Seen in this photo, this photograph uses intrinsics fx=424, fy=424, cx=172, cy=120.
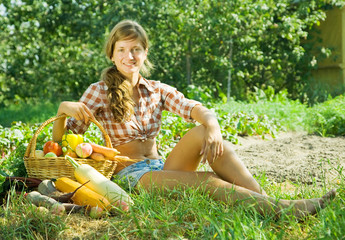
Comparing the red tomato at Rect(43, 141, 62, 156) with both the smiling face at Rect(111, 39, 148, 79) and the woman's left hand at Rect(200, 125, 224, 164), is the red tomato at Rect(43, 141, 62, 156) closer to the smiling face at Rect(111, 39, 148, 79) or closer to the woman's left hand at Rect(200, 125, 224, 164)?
the smiling face at Rect(111, 39, 148, 79)

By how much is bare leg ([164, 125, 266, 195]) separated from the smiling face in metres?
0.68

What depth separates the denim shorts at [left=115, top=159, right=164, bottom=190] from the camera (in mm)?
2857

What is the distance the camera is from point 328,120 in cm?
650

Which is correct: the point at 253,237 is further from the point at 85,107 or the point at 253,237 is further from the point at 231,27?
the point at 231,27

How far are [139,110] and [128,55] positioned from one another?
0.41 meters

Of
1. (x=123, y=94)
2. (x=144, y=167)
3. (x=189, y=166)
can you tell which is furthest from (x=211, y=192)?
(x=123, y=94)

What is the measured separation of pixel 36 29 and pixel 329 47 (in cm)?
709

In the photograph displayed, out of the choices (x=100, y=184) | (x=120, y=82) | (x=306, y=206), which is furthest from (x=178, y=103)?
(x=306, y=206)

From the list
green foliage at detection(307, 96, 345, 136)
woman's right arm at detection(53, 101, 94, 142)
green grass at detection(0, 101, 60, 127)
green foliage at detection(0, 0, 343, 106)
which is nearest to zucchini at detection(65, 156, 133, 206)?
woman's right arm at detection(53, 101, 94, 142)

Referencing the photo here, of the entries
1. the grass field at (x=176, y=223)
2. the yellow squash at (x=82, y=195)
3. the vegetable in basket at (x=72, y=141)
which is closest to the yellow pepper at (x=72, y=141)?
the vegetable in basket at (x=72, y=141)

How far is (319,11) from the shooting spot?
10.2 metres

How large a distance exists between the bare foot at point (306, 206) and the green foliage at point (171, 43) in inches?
261

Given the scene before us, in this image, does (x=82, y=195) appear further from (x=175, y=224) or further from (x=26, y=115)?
(x=26, y=115)

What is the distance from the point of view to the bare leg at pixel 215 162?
2676mm
